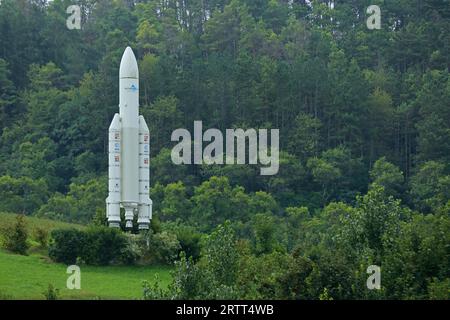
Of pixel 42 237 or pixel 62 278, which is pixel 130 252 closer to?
pixel 42 237

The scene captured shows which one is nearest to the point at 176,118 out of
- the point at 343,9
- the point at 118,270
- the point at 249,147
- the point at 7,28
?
the point at 249,147

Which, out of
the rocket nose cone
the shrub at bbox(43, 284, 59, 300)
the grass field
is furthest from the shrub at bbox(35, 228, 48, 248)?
the shrub at bbox(43, 284, 59, 300)

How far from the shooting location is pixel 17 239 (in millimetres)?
53844

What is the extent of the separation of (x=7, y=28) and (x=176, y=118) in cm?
1792

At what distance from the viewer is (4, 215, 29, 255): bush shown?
2114 inches

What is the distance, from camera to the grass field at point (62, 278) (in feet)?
150

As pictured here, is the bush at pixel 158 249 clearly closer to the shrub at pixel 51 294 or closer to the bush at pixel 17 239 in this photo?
the bush at pixel 17 239

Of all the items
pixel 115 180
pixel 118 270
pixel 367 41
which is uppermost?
pixel 367 41

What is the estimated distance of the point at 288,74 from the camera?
307 feet

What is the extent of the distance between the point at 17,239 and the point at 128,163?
5.15 meters

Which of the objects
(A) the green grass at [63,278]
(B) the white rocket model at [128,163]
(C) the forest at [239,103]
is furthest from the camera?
(C) the forest at [239,103]

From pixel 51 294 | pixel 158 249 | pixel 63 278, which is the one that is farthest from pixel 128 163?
pixel 51 294

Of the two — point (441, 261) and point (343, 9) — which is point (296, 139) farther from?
point (441, 261)

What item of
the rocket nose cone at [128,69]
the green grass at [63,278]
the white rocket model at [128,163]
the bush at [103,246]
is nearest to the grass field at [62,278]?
the green grass at [63,278]
